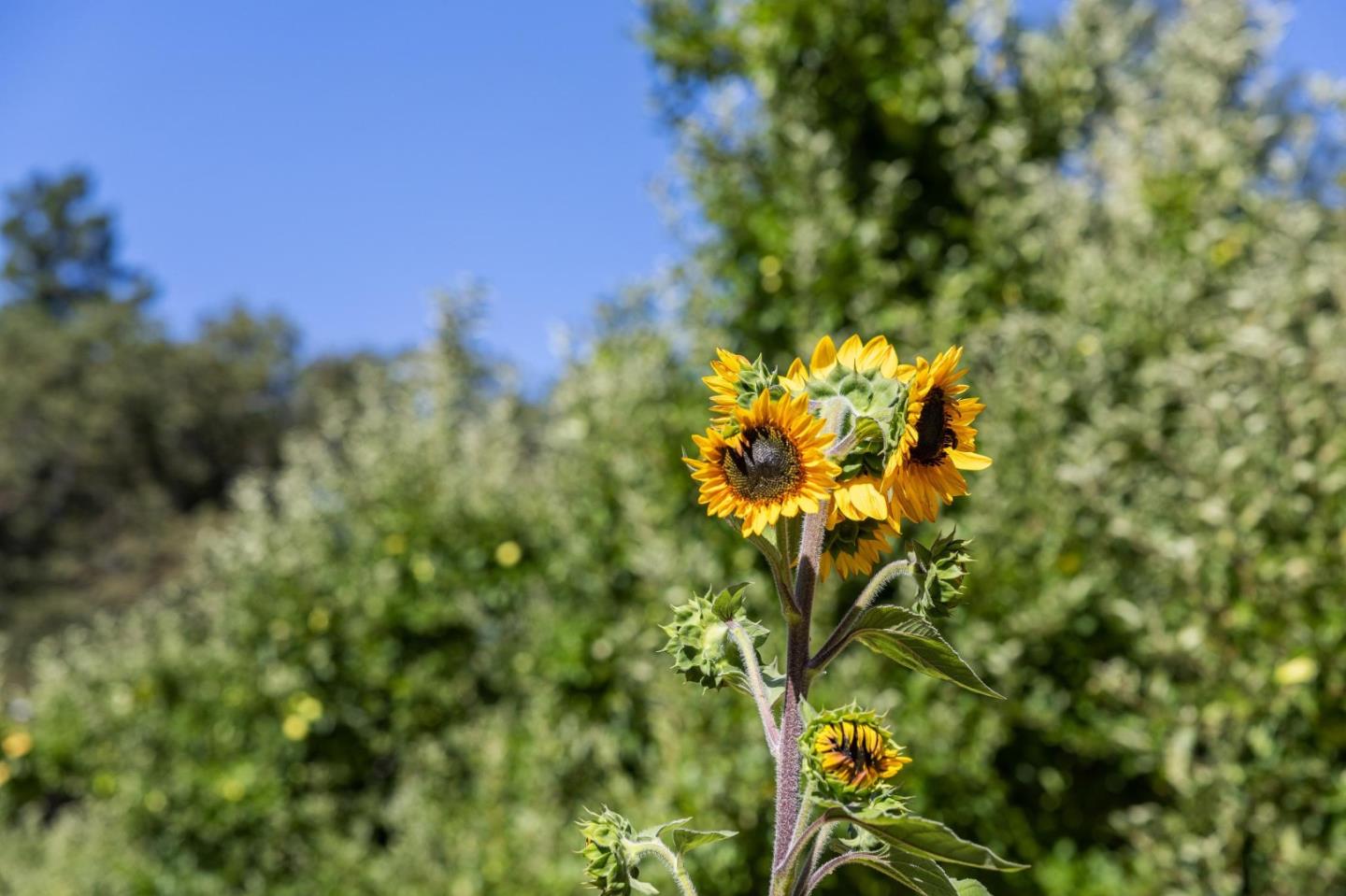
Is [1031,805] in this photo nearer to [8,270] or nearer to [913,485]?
[913,485]

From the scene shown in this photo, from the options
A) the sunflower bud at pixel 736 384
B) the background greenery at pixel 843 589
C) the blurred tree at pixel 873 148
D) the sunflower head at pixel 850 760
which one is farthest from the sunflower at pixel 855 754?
the blurred tree at pixel 873 148

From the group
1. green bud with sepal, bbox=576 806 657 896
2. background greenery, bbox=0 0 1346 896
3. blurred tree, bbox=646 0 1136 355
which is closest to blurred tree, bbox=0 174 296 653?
background greenery, bbox=0 0 1346 896

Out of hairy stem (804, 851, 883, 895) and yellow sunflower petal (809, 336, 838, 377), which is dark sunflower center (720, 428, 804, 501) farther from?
hairy stem (804, 851, 883, 895)

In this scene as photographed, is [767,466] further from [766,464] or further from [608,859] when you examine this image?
[608,859]

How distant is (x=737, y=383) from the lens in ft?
2.61

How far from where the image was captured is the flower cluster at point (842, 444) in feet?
2.42

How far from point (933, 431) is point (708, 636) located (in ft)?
0.76

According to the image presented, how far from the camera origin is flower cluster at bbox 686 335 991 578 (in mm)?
738

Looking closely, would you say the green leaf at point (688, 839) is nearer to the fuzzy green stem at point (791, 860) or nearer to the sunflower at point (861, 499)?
the fuzzy green stem at point (791, 860)

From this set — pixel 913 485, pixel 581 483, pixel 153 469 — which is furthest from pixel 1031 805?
pixel 153 469

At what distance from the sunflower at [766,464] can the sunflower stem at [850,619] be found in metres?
0.09

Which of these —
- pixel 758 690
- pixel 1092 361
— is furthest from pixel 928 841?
pixel 1092 361

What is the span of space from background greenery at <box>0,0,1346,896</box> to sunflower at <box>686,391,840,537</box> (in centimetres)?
196

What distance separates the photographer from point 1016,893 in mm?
2678
